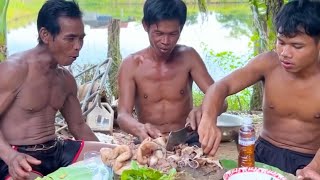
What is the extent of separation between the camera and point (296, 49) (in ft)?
8.59

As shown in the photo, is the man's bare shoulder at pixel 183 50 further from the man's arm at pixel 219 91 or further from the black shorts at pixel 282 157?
the black shorts at pixel 282 157

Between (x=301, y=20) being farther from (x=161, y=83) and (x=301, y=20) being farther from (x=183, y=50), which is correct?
(x=161, y=83)

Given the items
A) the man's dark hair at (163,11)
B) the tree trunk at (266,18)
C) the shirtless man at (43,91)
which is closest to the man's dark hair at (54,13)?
the shirtless man at (43,91)

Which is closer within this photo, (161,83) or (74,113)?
(74,113)

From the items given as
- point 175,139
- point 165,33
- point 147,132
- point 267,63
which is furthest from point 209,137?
point 165,33

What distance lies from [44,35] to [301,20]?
63.4 inches

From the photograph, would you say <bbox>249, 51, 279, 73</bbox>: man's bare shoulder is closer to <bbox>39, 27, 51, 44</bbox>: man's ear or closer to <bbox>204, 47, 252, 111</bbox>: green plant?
<bbox>39, 27, 51, 44</bbox>: man's ear

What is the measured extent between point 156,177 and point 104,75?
3.62 m

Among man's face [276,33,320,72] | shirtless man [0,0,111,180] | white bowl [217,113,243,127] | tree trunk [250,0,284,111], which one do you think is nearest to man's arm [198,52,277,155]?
man's face [276,33,320,72]

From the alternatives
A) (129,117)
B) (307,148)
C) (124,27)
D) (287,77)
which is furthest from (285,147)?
(124,27)

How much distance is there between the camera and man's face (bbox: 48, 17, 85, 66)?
9.94 feet

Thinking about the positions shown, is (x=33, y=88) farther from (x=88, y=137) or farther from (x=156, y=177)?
(x=156, y=177)

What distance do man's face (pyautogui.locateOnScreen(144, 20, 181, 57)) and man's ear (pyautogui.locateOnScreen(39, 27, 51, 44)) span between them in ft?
2.27

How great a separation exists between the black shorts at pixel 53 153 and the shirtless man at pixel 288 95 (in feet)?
3.35
